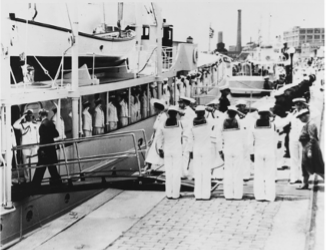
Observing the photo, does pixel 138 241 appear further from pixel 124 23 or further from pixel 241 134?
pixel 124 23

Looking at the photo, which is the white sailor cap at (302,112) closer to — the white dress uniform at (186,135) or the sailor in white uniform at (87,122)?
the white dress uniform at (186,135)

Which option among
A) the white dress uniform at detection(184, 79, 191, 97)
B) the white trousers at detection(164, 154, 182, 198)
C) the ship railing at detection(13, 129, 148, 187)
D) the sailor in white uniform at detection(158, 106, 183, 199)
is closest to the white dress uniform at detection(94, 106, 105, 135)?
the ship railing at detection(13, 129, 148, 187)

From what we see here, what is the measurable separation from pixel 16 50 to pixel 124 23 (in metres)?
7.10

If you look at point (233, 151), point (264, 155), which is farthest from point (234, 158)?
point (264, 155)

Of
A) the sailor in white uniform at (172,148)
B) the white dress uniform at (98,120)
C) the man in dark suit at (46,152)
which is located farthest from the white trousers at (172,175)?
the white dress uniform at (98,120)

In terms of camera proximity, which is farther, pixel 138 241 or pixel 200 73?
pixel 200 73

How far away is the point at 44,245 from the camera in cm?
690

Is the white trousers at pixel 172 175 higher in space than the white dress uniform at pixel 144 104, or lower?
lower

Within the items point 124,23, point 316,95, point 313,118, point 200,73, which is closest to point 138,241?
point 313,118

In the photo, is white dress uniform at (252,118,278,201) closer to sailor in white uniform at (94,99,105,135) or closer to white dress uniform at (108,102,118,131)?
sailor in white uniform at (94,99,105,135)

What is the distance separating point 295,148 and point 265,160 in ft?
3.01

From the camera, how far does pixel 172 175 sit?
8047 mm

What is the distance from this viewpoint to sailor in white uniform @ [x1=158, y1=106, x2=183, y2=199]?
25.7 feet

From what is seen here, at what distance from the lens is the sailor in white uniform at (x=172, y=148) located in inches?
308
